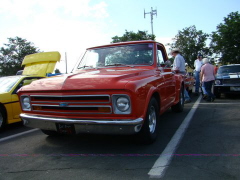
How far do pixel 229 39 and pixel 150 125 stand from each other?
3052 centimetres

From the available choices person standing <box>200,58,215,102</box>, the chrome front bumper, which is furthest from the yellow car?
person standing <box>200,58,215,102</box>

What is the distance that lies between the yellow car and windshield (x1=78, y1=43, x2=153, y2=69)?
193 centimetres

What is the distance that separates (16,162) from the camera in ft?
10.3

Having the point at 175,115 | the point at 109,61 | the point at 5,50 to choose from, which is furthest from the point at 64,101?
the point at 5,50

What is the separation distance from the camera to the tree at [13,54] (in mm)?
44031

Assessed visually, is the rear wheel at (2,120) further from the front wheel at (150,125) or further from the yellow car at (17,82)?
the front wheel at (150,125)

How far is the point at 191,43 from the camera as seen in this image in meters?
42.6

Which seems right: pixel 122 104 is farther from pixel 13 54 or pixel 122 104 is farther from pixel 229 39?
pixel 13 54

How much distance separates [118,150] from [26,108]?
5.37 ft

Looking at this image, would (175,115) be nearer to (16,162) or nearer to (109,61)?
(109,61)

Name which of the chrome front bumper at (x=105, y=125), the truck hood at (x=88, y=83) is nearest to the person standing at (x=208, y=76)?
the truck hood at (x=88, y=83)

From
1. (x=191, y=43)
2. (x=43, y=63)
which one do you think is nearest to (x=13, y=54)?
(x=191, y=43)

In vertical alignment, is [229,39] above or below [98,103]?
above

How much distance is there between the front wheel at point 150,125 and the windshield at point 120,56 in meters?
0.99
